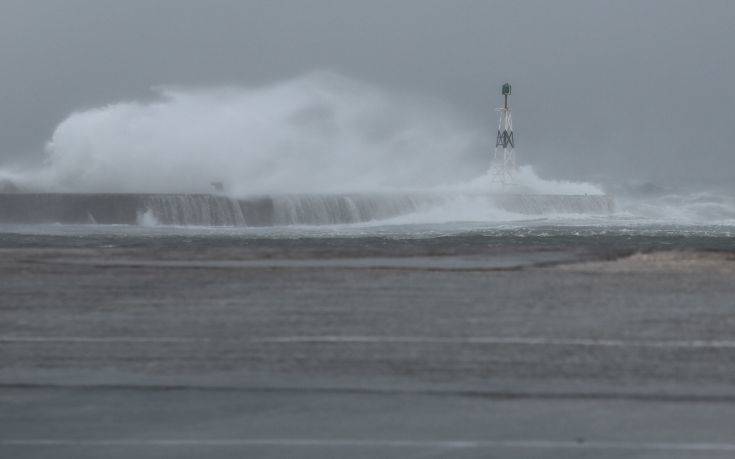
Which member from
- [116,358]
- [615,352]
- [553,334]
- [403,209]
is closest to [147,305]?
[116,358]

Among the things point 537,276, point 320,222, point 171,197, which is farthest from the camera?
point 320,222

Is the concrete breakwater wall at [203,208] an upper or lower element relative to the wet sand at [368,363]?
upper

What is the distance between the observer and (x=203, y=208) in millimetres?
39156

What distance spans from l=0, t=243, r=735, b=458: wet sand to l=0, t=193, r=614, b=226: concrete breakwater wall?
24701mm

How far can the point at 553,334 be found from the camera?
914cm

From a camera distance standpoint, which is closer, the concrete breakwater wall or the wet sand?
the wet sand

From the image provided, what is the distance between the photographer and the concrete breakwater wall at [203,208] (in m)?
37.7

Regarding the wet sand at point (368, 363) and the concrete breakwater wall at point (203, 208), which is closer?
the wet sand at point (368, 363)

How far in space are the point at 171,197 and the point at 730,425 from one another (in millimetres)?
33478

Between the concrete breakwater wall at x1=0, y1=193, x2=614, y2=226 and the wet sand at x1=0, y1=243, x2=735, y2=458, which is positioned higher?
the concrete breakwater wall at x1=0, y1=193, x2=614, y2=226

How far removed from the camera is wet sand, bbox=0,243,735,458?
241 inches

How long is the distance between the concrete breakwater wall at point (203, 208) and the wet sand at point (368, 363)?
81.0ft

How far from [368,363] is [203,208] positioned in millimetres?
31592

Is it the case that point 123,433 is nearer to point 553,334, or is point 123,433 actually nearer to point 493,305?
point 553,334
